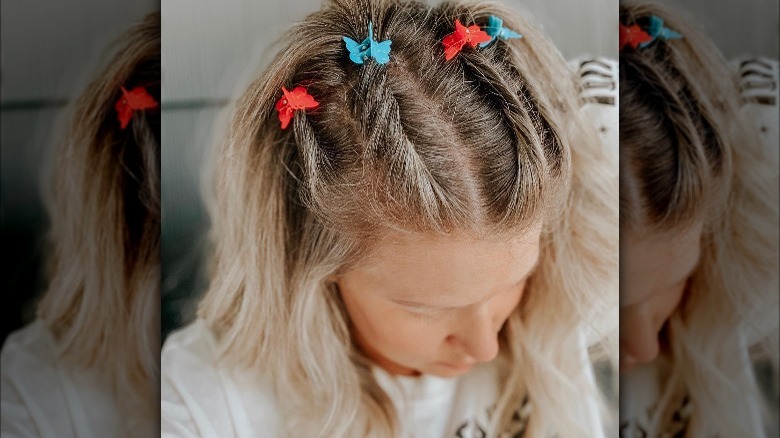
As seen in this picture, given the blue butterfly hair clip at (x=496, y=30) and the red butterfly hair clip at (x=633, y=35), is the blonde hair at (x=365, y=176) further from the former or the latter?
the red butterfly hair clip at (x=633, y=35)

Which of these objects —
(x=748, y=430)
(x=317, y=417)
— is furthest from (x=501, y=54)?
(x=748, y=430)

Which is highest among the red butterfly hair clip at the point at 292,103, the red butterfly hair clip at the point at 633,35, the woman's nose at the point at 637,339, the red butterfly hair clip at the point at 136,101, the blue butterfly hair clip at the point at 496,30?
the red butterfly hair clip at the point at 633,35

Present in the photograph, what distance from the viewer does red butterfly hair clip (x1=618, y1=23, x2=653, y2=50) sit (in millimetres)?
1862

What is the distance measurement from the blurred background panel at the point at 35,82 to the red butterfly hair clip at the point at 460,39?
578mm

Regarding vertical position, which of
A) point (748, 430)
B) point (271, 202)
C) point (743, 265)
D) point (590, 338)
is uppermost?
point (271, 202)

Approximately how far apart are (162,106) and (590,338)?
0.91 meters

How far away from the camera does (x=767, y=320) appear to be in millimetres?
1904

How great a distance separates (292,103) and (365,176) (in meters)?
0.19

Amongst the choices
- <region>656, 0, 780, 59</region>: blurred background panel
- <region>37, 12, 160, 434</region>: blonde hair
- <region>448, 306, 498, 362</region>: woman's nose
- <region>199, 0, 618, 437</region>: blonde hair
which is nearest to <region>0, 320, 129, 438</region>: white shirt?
<region>37, 12, 160, 434</region>: blonde hair

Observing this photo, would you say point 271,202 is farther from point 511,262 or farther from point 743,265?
point 743,265

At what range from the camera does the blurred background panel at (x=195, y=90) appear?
165 centimetres

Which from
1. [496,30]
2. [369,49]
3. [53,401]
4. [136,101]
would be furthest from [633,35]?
[53,401]

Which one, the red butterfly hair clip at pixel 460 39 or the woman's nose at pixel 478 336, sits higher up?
the red butterfly hair clip at pixel 460 39

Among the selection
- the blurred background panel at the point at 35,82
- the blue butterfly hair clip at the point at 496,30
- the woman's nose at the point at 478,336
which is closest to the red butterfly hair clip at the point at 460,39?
the blue butterfly hair clip at the point at 496,30
